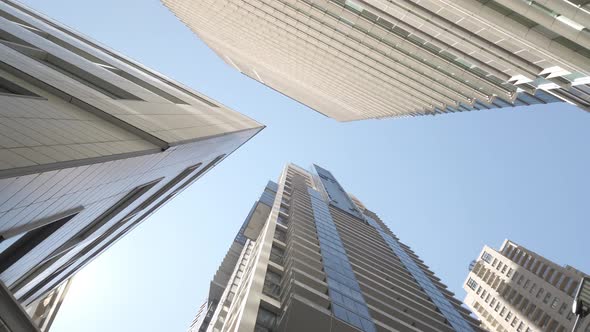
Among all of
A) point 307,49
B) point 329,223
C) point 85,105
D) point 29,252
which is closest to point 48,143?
point 85,105

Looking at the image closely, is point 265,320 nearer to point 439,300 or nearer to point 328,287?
point 328,287

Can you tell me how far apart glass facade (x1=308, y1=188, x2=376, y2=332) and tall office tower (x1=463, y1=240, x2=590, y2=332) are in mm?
44428

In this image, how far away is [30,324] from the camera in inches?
386

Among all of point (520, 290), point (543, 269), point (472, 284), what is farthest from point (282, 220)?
point (472, 284)

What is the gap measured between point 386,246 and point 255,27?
32.9m

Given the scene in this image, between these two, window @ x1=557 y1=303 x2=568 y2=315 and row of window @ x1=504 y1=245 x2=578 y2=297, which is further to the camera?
row of window @ x1=504 y1=245 x2=578 y2=297

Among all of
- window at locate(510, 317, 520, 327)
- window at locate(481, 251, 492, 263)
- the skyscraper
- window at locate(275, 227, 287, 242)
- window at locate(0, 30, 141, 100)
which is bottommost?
window at locate(510, 317, 520, 327)

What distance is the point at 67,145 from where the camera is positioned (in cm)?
1046

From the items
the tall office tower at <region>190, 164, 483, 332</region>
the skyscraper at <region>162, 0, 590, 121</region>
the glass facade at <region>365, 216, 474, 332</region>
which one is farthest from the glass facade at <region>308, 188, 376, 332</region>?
the skyscraper at <region>162, 0, 590, 121</region>

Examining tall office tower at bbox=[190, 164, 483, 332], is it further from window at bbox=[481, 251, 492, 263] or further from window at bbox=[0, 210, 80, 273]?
window at bbox=[481, 251, 492, 263]

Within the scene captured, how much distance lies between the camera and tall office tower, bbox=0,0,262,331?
956 cm

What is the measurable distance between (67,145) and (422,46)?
101 ft

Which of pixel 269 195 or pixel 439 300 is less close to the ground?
pixel 439 300

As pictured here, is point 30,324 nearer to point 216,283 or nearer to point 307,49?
point 307,49
